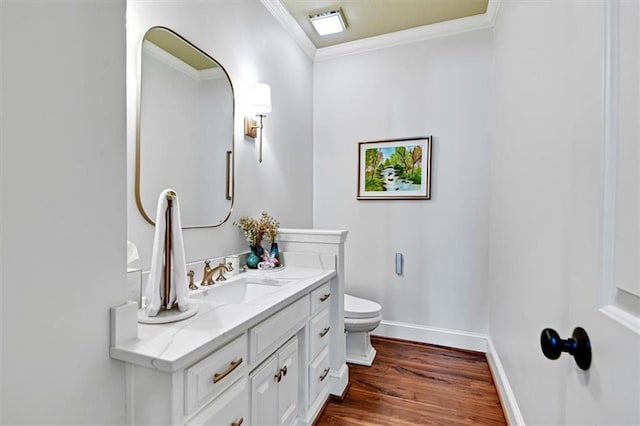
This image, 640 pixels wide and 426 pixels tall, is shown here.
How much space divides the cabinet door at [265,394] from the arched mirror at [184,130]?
808mm

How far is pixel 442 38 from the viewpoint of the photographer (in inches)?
106

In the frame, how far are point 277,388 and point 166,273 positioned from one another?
71cm

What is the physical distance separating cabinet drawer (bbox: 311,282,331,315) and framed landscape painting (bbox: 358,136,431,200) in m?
1.27

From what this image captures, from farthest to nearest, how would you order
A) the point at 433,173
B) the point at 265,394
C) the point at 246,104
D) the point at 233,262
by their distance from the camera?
the point at 433,173 → the point at 246,104 → the point at 233,262 → the point at 265,394

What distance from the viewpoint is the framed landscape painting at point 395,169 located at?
2.74 metres

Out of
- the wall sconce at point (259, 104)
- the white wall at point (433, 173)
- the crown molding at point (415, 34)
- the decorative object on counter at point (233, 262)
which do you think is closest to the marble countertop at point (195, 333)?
the decorative object on counter at point (233, 262)

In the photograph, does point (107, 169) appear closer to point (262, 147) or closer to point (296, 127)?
point (262, 147)

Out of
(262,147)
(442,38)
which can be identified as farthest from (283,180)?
(442,38)

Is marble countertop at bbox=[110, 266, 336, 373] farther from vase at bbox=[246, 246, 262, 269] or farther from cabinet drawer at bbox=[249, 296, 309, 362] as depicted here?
vase at bbox=[246, 246, 262, 269]

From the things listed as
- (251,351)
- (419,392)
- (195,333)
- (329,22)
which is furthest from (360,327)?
(329,22)

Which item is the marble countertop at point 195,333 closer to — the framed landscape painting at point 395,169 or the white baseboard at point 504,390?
the white baseboard at point 504,390

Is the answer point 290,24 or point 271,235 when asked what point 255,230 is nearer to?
point 271,235

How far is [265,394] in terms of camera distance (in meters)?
1.27

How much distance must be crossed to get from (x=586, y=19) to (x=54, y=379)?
4.47ft
